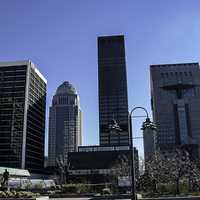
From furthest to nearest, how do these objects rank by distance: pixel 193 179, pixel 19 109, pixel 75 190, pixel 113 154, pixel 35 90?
pixel 35 90, pixel 19 109, pixel 113 154, pixel 75 190, pixel 193 179

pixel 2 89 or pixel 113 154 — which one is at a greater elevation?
pixel 2 89

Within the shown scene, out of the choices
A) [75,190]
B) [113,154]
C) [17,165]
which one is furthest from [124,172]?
[17,165]

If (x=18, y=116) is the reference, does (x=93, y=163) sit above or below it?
below

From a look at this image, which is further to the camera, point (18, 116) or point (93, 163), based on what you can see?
point (18, 116)

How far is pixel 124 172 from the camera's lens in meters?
85.9

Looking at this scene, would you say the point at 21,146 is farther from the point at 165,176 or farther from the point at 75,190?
the point at 165,176

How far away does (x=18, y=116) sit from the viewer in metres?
167

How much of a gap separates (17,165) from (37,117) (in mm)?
37462

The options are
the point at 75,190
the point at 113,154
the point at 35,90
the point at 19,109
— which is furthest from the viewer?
the point at 35,90

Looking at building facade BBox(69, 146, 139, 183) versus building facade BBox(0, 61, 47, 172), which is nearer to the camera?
building facade BBox(69, 146, 139, 183)

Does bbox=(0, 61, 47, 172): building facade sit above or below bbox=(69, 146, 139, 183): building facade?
above

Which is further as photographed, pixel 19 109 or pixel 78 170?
pixel 19 109

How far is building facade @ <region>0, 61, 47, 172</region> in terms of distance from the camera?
161 meters

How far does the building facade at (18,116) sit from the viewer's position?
16088 centimetres
